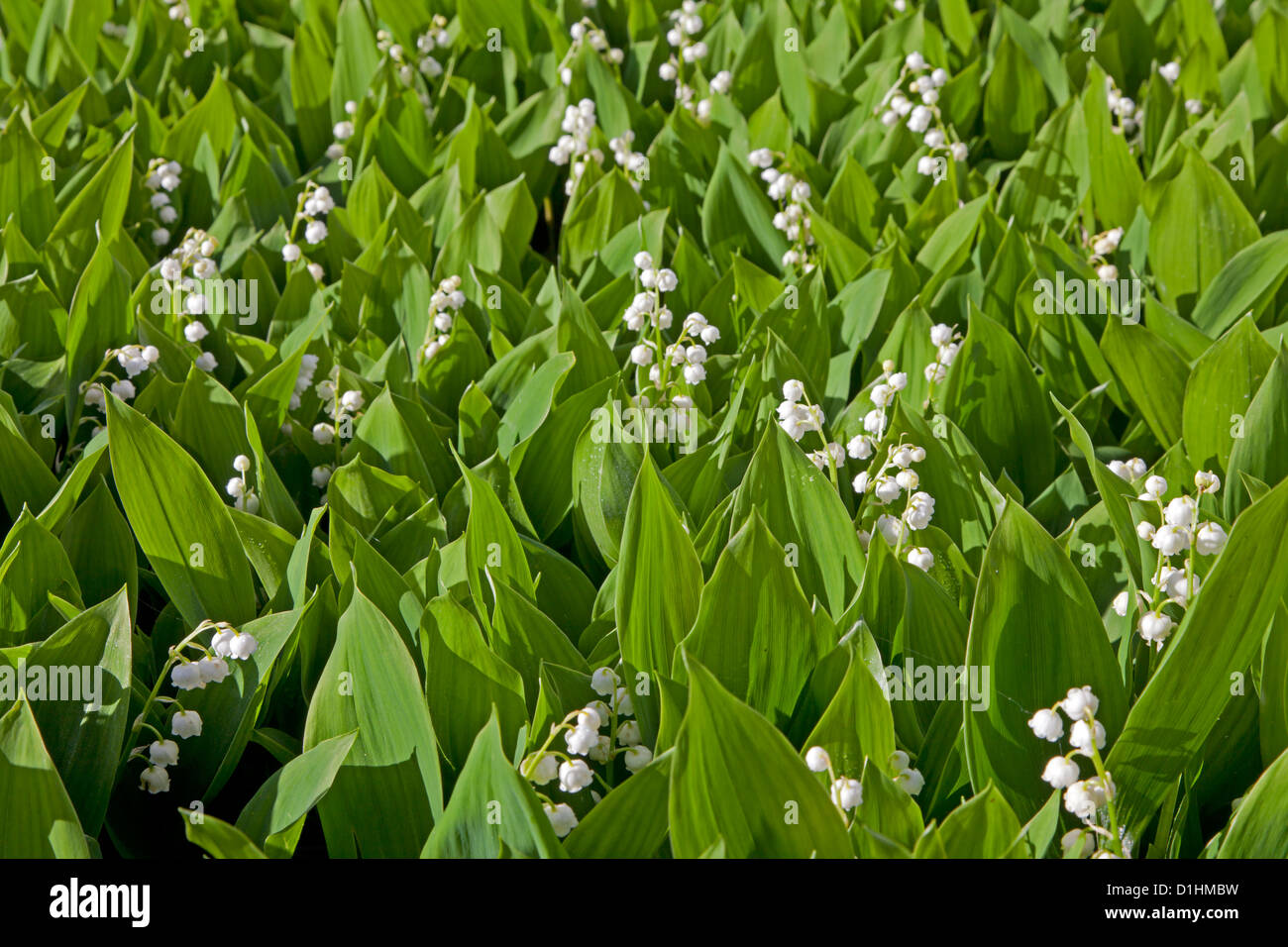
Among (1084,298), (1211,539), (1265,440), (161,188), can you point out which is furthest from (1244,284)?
(161,188)

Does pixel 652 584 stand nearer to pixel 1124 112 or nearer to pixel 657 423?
pixel 657 423

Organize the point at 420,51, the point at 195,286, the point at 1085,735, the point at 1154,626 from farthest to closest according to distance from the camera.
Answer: the point at 420,51 < the point at 195,286 < the point at 1154,626 < the point at 1085,735

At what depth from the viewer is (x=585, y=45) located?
3.04 metres

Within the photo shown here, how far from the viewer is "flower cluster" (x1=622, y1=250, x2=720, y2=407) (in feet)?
6.46

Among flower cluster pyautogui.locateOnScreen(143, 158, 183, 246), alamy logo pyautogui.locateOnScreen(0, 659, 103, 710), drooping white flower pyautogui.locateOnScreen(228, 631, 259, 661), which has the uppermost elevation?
flower cluster pyautogui.locateOnScreen(143, 158, 183, 246)

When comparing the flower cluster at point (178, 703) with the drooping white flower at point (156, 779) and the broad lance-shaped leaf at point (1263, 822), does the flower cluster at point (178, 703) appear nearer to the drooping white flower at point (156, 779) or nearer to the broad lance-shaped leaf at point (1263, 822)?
the drooping white flower at point (156, 779)

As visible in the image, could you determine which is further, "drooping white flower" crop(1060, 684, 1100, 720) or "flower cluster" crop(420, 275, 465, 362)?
"flower cluster" crop(420, 275, 465, 362)

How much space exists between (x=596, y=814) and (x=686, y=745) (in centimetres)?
14

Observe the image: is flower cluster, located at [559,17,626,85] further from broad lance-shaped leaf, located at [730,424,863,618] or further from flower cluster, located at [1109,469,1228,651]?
flower cluster, located at [1109,469,1228,651]

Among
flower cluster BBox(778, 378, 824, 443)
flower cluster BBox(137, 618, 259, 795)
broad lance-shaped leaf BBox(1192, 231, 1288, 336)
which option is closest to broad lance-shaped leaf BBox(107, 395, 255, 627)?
flower cluster BBox(137, 618, 259, 795)

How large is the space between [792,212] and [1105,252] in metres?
0.61

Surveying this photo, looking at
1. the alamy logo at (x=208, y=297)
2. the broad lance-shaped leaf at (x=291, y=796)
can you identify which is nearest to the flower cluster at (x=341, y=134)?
the alamy logo at (x=208, y=297)
